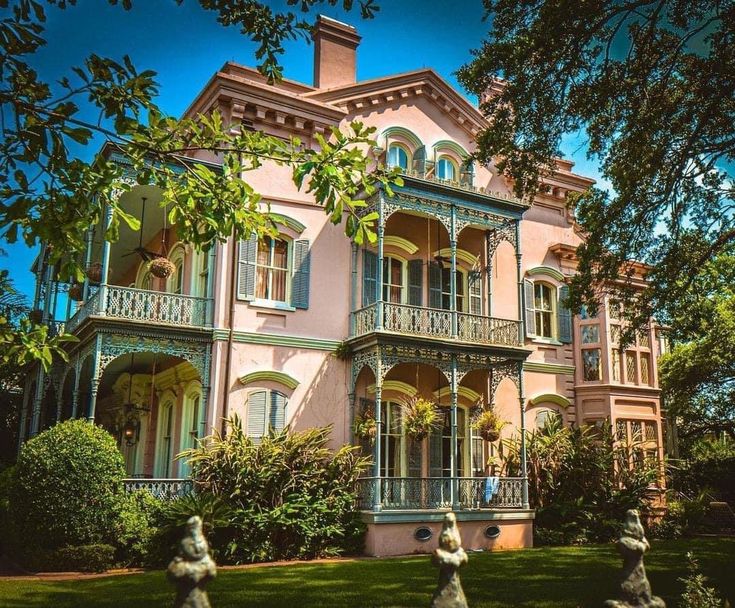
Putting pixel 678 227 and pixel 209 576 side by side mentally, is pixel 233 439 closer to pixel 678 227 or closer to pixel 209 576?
pixel 678 227

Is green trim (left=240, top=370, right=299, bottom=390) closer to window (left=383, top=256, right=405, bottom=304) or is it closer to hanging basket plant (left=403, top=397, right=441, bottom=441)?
hanging basket plant (left=403, top=397, right=441, bottom=441)

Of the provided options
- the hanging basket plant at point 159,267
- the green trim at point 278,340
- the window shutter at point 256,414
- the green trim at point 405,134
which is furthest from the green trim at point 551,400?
the hanging basket plant at point 159,267

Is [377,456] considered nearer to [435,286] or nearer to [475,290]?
[435,286]

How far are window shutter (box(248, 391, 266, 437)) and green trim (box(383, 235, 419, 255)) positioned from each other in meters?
5.05

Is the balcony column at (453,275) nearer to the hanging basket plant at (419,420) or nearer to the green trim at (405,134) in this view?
the hanging basket plant at (419,420)

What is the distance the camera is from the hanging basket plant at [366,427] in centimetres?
1617

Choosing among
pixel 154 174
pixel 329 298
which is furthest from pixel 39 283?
pixel 154 174

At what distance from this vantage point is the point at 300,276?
1709 cm

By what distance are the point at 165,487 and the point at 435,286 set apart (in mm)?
8372

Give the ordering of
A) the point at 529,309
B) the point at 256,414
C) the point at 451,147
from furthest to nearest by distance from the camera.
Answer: the point at 529,309 < the point at 451,147 < the point at 256,414

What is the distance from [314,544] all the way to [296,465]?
5.14ft

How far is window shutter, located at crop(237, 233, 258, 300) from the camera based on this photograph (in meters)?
16.4

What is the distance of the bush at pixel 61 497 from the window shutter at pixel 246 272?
4718mm

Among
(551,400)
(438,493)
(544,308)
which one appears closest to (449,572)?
(438,493)
